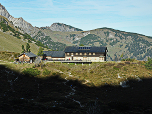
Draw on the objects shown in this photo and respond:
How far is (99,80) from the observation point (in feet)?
198

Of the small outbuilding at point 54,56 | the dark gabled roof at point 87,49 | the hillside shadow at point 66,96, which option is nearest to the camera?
the hillside shadow at point 66,96

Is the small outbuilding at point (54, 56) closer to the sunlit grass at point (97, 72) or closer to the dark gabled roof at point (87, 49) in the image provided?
the dark gabled roof at point (87, 49)

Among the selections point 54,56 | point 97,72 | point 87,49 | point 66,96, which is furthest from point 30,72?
point 87,49

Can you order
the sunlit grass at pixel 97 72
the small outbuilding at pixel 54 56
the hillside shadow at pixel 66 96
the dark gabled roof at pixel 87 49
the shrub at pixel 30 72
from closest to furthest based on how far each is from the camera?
the hillside shadow at pixel 66 96, the sunlit grass at pixel 97 72, the shrub at pixel 30 72, the dark gabled roof at pixel 87 49, the small outbuilding at pixel 54 56

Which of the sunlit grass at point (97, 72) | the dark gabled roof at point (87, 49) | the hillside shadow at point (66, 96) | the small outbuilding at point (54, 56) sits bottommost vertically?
the hillside shadow at point (66, 96)

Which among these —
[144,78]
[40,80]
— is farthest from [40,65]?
[144,78]

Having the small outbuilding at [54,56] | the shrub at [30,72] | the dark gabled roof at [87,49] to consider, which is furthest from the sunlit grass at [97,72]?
the dark gabled roof at [87,49]

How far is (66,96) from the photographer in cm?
4388

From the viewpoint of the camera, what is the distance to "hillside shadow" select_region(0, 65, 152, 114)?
33938mm

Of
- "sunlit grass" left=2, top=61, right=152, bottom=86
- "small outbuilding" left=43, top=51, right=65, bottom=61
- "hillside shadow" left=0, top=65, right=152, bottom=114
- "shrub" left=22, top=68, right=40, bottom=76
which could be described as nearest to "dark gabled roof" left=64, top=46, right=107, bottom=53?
"small outbuilding" left=43, top=51, right=65, bottom=61

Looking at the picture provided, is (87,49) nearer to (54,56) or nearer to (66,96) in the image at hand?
(54,56)

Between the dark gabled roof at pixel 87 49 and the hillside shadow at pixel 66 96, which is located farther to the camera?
the dark gabled roof at pixel 87 49

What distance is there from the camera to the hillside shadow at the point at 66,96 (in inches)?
1336

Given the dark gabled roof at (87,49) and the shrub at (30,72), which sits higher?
the dark gabled roof at (87,49)
